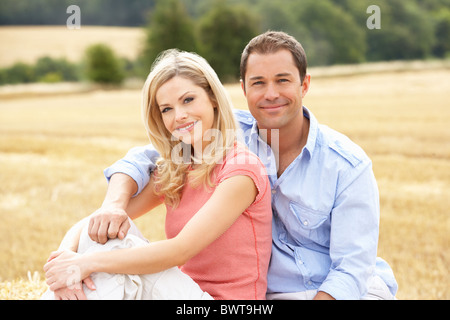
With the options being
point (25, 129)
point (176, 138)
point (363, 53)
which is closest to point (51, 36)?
point (363, 53)

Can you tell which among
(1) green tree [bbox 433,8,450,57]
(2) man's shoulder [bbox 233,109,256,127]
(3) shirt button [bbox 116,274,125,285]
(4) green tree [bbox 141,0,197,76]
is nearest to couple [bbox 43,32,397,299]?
(3) shirt button [bbox 116,274,125,285]

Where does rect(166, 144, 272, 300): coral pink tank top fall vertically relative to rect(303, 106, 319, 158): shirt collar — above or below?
below

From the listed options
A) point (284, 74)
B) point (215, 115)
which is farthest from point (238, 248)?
point (284, 74)

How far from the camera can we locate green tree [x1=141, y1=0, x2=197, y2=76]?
134ft

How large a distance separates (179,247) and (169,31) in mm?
40633

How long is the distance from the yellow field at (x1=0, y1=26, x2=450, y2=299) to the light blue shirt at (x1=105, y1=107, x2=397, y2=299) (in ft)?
4.86

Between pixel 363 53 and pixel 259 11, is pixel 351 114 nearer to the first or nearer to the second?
pixel 363 53

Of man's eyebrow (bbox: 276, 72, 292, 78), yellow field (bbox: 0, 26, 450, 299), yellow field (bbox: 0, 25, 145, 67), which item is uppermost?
man's eyebrow (bbox: 276, 72, 292, 78)

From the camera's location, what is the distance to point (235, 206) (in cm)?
220

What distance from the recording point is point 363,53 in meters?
40.7

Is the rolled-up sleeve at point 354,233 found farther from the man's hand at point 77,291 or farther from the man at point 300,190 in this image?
the man's hand at point 77,291

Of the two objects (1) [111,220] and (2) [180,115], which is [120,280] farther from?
(2) [180,115]

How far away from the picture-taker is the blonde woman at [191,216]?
6.89 ft

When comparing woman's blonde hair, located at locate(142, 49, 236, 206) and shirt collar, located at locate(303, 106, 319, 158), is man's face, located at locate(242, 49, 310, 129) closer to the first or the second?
shirt collar, located at locate(303, 106, 319, 158)
